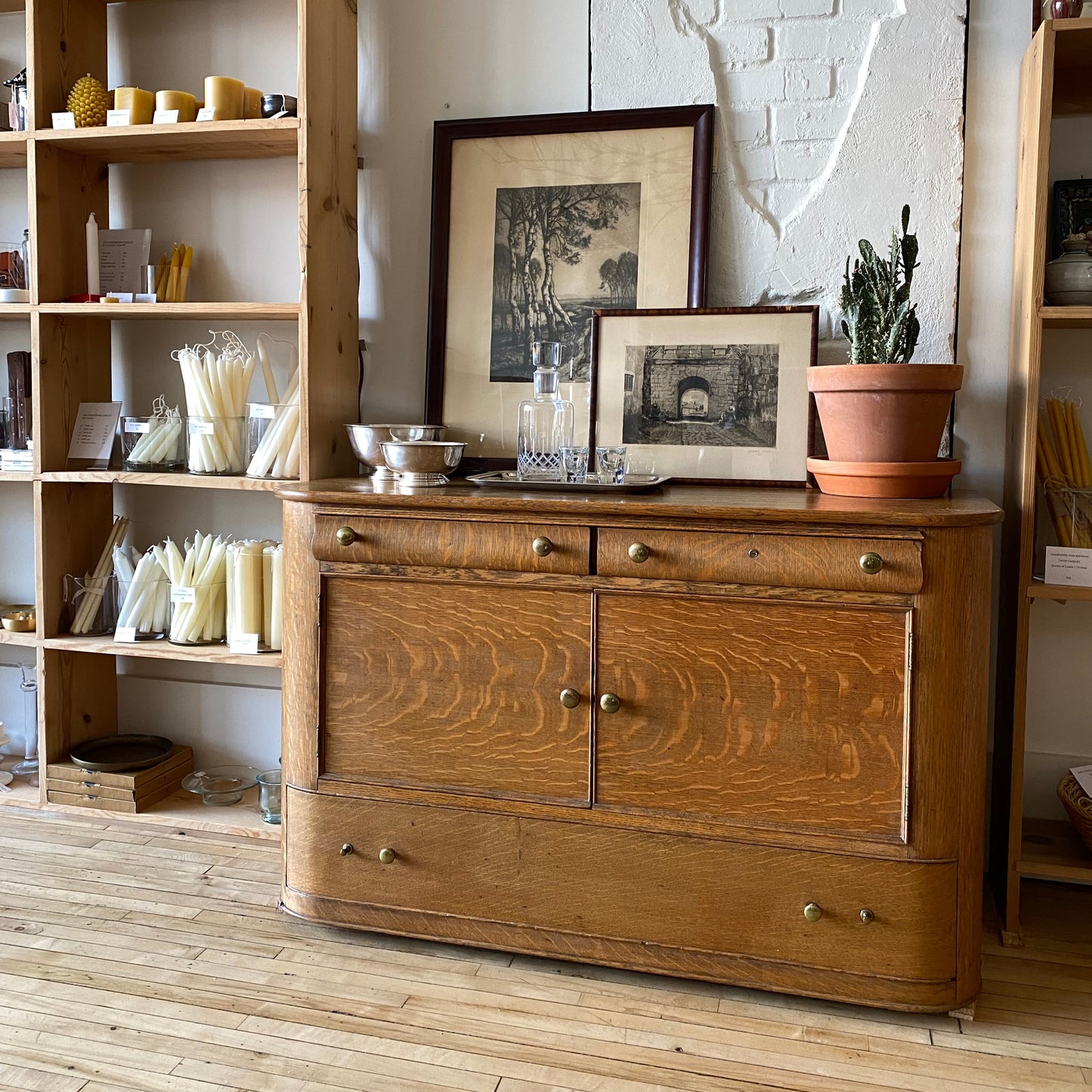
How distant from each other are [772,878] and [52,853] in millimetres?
1756

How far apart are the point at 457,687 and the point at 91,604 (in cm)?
130

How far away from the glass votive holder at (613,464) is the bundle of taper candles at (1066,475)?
0.87 meters

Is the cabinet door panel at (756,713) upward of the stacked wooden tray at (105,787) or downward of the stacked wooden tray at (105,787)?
upward

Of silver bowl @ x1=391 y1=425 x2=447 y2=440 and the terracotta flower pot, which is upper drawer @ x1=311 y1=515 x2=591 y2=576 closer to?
silver bowl @ x1=391 y1=425 x2=447 y2=440

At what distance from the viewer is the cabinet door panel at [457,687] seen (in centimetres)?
204

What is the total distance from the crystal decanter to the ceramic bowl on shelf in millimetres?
1206

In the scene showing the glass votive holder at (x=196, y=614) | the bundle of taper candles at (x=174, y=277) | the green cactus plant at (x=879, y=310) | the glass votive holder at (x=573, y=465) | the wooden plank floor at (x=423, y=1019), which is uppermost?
the bundle of taper candles at (x=174, y=277)

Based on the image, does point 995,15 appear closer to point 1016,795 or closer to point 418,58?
point 418,58

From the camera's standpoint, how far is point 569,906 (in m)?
2.05

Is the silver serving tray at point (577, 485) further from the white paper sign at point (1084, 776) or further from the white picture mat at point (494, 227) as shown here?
the white paper sign at point (1084, 776)

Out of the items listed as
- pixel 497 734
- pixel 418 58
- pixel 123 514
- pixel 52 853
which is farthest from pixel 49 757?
pixel 418 58

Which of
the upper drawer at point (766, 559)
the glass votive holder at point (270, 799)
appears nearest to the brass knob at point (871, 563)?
the upper drawer at point (766, 559)

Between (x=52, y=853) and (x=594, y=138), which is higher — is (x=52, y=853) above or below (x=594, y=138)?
below

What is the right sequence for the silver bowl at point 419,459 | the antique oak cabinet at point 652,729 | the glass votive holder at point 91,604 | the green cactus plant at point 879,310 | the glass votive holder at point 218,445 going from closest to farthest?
the antique oak cabinet at point 652,729
the green cactus plant at point 879,310
the silver bowl at point 419,459
the glass votive holder at point 218,445
the glass votive holder at point 91,604
